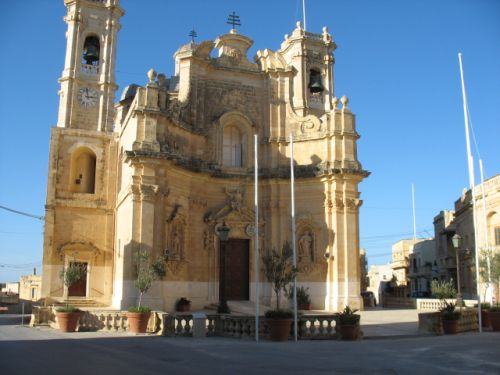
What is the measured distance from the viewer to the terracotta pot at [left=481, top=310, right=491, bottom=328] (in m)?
20.0

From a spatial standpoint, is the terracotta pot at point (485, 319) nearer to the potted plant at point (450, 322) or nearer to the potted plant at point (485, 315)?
the potted plant at point (485, 315)

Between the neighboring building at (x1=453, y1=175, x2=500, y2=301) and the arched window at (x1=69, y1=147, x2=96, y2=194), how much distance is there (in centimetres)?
2244

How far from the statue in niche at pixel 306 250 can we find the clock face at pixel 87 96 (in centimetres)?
1466

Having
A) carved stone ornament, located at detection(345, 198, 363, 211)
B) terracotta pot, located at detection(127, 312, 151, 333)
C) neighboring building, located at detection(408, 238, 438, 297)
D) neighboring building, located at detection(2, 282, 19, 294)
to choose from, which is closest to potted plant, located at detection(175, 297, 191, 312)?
terracotta pot, located at detection(127, 312, 151, 333)

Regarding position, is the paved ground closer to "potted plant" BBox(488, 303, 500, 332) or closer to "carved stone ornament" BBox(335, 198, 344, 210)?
"potted plant" BBox(488, 303, 500, 332)

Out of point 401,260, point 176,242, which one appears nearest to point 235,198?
point 176,242

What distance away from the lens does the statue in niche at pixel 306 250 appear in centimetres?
2788

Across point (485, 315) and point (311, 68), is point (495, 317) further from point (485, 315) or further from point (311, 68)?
point (311, 68)

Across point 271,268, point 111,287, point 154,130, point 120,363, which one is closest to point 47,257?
point 111,287

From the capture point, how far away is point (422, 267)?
183ft

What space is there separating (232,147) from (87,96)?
365 inches

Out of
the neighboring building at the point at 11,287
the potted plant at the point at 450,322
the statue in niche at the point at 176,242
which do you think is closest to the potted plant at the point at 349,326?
the potted plant at the point at 450,322

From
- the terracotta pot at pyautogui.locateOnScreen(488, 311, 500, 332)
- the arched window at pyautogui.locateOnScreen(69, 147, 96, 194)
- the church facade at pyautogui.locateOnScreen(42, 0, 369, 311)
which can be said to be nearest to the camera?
the terracotta pot at pyautogui.locateOnScreen(488, 311, 500, 332)

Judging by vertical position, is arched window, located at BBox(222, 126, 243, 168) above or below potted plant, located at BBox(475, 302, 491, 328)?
above
